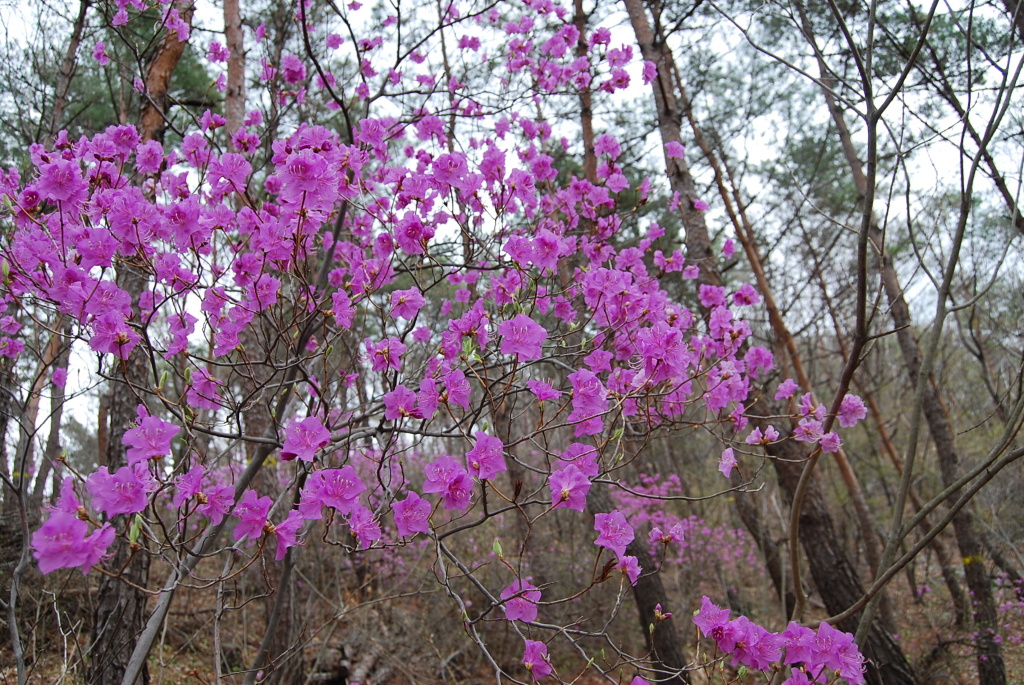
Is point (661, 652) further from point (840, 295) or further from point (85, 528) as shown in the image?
point (840, 295)

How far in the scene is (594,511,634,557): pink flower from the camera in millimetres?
1763

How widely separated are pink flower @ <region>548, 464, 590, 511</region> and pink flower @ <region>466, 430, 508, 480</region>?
16cm

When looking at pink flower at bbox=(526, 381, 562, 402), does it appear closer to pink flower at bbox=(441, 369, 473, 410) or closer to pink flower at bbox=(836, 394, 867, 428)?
pink flower at bbox=(441, 369, 473, 410)

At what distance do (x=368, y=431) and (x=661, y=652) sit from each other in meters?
3.53

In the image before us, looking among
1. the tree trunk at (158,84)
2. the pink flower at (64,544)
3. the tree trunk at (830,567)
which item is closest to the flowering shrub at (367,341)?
the pink flower at (64,544)

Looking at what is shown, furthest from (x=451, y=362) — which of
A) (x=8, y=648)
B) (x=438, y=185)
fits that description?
(x=8, y=648)

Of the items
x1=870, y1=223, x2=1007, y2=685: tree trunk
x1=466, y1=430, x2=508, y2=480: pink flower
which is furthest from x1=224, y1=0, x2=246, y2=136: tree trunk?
x1=870, y1=223, x2=1007, y2=685: tree trunk

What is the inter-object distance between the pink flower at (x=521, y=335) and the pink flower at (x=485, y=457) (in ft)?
1.05

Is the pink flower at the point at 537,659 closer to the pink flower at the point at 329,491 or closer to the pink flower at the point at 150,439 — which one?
the pink flower at the point at 329,491

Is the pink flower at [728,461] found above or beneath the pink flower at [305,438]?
above

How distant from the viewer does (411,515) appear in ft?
5.75

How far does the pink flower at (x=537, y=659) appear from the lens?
1716 mm

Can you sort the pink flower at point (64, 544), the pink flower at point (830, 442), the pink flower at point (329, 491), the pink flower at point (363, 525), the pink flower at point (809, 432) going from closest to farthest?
Answer: the pink flower at point (64, 544)
the pink flower at point (329, 491)
the pink flower at point (363, 525)
the pink flower at point (830, 442)
the pink flower at point (809, 432)

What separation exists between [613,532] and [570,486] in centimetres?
26
